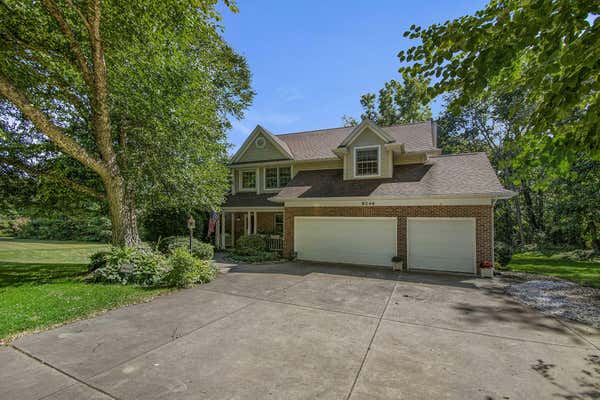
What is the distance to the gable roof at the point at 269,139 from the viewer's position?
58.3ft

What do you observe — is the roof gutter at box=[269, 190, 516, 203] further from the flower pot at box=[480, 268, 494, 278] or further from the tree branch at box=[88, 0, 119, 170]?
the tree branch at box=[88, 0, 119, 170]

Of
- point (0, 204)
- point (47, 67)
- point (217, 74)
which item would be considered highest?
point (217, 74)

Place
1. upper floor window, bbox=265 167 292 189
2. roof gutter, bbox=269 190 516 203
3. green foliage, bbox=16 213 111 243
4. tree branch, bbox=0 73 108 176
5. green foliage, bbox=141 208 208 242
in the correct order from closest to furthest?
tree branch, bbox=0 73 108 176
roof gutter, bbox=269 190 516 203
green foliage, bbox=141 208 208 242
upper floor window, bbox=265 167 292 189
green foliage, bbox=16 213 111 243

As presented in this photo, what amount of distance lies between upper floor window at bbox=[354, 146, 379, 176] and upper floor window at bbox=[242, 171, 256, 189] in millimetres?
7664

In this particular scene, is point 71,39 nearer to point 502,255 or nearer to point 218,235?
point 218,235

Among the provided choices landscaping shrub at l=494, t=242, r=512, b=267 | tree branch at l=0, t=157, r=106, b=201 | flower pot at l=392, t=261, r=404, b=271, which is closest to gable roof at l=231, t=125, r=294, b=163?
flower pot at l=392, t=261, r=404, b=271

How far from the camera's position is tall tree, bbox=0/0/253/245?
871cm

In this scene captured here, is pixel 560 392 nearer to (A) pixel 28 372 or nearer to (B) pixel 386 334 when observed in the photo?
(B) pixel 386 334

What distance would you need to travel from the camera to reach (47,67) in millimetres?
9109

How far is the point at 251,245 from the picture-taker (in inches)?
611

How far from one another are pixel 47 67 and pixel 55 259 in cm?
1061

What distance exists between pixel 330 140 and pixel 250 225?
7670 mm

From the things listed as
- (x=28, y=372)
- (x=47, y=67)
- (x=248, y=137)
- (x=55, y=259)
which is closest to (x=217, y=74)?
(x=248, y=137)

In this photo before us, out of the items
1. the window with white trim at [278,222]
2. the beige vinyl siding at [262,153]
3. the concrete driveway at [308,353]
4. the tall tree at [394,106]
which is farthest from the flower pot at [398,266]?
the tall tree at [394,106]
